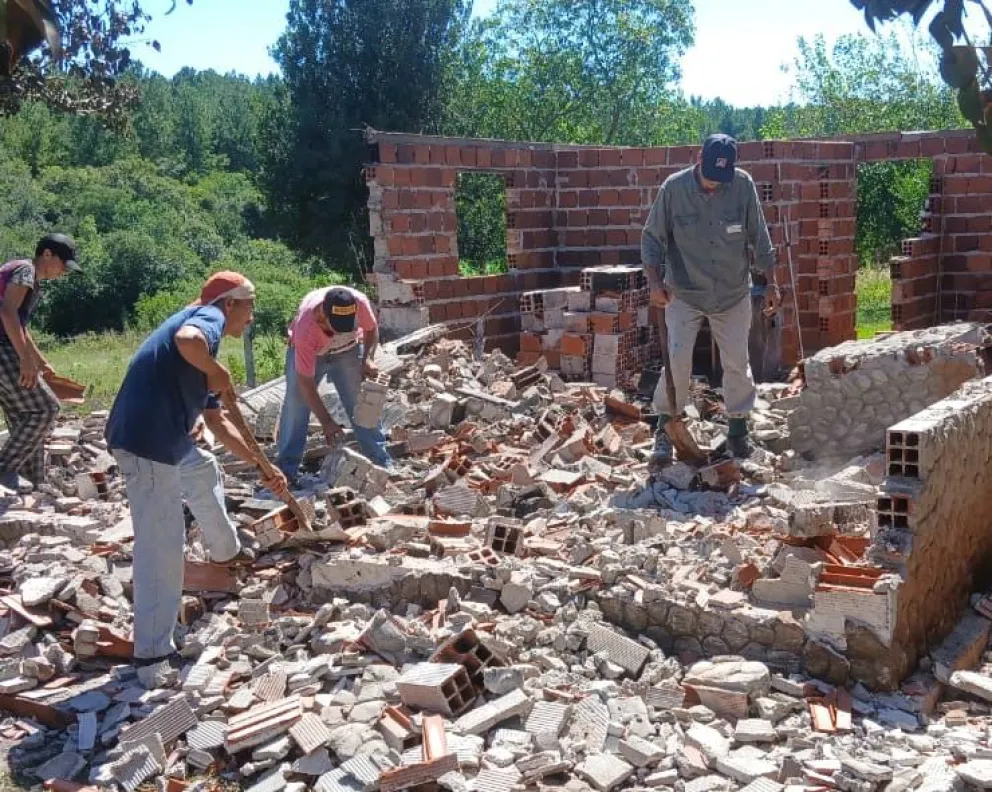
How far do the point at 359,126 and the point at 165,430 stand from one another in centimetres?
1820

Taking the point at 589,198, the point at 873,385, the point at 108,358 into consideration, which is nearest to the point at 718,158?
the point at 873,385

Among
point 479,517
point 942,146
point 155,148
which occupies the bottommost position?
point 479,517

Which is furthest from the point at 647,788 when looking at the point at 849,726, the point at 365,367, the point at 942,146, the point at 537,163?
the point at 942,146

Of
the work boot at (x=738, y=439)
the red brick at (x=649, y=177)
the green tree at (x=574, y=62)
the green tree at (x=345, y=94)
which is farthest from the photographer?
the green tree at (x=574, y=62)

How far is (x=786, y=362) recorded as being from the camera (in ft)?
34.3

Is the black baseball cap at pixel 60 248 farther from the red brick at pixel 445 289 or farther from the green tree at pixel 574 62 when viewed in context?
the green tree at pixel 574 62

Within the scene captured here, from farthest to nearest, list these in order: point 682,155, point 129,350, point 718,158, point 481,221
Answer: point 481,221, point 129,350, point 682,155, point 718,158

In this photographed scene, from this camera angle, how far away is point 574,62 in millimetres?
28609

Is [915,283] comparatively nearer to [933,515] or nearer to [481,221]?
[933,515]

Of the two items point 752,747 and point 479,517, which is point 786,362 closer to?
point 479,517

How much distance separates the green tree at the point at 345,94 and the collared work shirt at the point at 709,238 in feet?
50.8

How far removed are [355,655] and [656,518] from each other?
1894 millimetres

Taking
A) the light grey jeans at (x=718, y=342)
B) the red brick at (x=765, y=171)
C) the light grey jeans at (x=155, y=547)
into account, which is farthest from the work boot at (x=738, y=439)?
the red brick at (x=765, y=171)

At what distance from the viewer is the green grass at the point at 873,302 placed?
14837 mm
